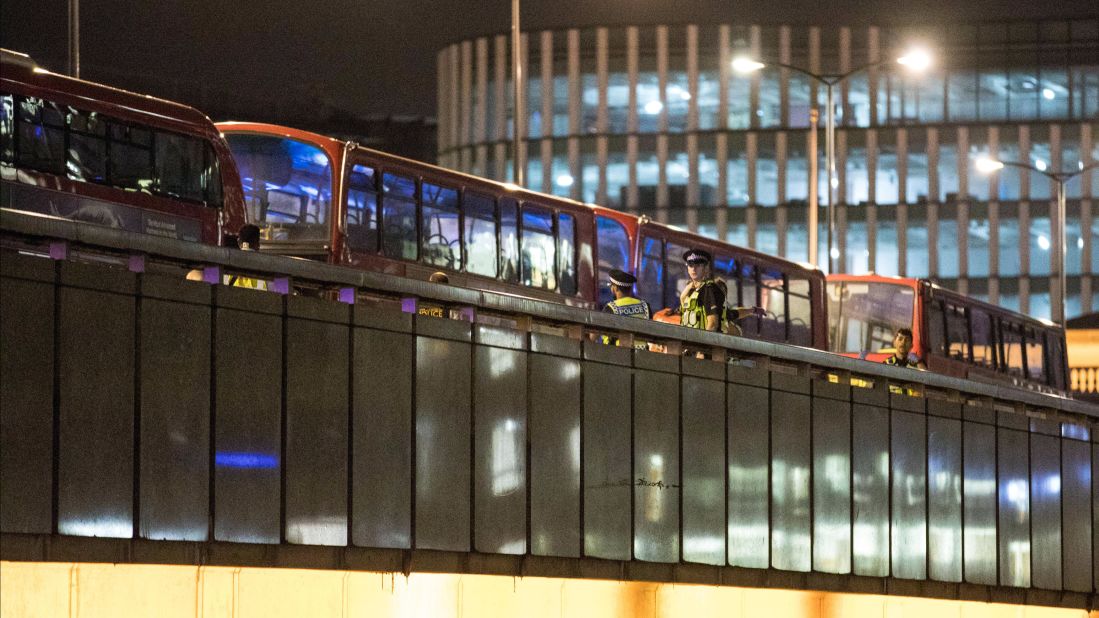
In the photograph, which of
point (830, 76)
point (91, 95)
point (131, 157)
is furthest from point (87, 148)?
point (830, 76)

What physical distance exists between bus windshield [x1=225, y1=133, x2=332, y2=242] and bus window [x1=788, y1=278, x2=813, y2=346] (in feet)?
41.8

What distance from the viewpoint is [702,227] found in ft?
303

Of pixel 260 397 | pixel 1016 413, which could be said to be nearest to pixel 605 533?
pixel 260 397

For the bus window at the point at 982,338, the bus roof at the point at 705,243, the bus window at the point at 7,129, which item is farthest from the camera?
the bus window at the point at 982,338

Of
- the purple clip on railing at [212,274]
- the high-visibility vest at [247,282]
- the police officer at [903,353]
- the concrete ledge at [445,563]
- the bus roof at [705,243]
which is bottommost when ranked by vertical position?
the concrete ledge at [445,563]

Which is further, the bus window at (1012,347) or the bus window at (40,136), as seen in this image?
the bus window at (1012,347)

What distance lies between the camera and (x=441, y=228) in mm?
26016

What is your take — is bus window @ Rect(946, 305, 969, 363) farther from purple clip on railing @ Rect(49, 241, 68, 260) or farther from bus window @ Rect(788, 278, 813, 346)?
purple clip on railing @ Rect(49, 241, 68, 260)

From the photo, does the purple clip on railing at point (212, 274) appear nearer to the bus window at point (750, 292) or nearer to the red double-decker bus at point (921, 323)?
the bus window at point (750, 292)

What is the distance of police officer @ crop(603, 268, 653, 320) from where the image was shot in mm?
19938

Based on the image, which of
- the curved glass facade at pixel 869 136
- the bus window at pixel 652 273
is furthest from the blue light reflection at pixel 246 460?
the curved glass facade at pixel 869 136

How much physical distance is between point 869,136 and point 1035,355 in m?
48.6

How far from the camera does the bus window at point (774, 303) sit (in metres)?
34.5

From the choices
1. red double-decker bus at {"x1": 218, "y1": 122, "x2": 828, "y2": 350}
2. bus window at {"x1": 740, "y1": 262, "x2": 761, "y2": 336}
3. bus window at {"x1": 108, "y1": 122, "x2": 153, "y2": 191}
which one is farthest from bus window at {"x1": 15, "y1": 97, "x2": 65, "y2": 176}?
bus window at {"x1": 740, "y1": 262, "x2": 761, "y2": 336}
